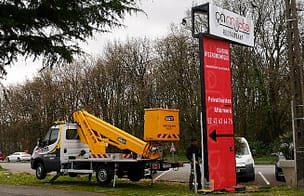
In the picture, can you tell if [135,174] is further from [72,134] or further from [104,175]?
[72,134]

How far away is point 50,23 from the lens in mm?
5348

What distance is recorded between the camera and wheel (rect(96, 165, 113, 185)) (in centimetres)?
1817

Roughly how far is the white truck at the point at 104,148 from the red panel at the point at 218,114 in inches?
100

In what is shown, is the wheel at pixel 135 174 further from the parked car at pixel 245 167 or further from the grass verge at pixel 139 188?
the parked car at pixel 245 167

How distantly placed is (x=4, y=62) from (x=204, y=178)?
931cm

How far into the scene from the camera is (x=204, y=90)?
→ 1456 centimetres

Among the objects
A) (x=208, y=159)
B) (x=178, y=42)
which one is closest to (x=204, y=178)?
(x=208, y=159)

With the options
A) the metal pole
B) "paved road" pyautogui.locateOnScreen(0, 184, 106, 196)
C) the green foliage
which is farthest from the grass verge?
the green foliage

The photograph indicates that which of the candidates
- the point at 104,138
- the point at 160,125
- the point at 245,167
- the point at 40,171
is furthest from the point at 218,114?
the point at 40,171

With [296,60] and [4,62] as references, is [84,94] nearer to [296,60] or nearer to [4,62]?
[296,60]

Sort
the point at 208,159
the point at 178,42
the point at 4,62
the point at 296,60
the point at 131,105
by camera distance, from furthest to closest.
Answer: the point at 131,105 → the point at 178,42 → the point at 296,60 → the point at 208,159 → the point at 4,62

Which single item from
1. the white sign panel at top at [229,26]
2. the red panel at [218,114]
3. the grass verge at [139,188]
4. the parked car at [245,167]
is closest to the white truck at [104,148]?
the grass verge at [139,188]

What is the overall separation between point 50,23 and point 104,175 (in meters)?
13.5

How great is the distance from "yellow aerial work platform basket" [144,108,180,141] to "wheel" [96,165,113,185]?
2070 mm
